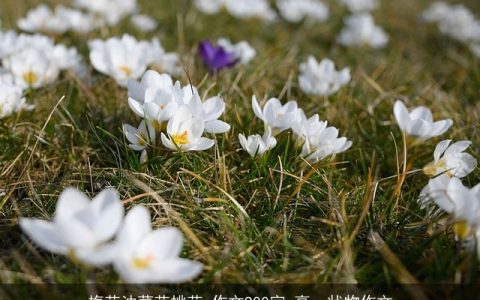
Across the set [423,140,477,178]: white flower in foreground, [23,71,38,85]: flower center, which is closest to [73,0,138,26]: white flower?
[23,71,38,85]: flower center

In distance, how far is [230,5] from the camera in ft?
12.6

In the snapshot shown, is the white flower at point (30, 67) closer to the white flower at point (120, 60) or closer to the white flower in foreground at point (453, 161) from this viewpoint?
the white flower at point (120, 60)

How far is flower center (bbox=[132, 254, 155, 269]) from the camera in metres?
1.19

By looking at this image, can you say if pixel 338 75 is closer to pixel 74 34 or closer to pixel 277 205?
pixel 277 205

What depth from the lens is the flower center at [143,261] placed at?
1.19 meters

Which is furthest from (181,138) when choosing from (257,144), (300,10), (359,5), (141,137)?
(359,5)

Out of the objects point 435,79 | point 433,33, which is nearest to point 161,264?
point 435,79

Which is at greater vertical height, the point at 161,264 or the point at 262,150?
the point at 262,150

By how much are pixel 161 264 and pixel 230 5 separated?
295 cm

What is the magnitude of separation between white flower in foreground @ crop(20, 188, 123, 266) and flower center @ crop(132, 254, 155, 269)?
0.21 feet

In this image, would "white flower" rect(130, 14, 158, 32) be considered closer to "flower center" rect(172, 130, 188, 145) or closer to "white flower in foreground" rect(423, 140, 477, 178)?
"flower center" rect(172, 130, 188, 145)

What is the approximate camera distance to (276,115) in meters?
1.85

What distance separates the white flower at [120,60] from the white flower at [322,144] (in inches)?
31.6

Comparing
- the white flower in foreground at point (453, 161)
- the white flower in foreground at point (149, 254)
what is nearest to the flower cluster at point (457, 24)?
the white flower in foreground at point (453, 161)
